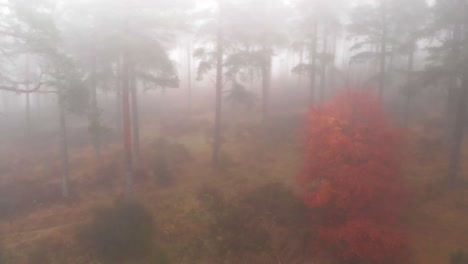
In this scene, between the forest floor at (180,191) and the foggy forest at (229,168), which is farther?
the forest floor at (180,191)

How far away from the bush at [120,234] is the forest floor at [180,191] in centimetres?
63

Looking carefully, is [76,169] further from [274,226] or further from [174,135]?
[274,226]

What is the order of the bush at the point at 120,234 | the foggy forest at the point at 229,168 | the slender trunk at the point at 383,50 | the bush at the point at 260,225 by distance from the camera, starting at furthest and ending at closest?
the slender trunk at the point at 383,50
the bush at the point at 260,225
the bush at the point at 120,234
the foggy forest at the point at 229,168

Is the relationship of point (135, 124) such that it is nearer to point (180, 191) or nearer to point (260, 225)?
point (180, 191)

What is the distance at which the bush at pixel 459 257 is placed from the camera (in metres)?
12.0

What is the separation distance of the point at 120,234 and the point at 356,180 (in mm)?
9772

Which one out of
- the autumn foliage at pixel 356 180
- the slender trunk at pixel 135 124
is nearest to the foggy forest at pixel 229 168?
the autumn foliage at pixel 356 180

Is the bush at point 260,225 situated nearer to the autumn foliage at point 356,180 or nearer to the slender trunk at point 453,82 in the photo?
the autumn foliage at point 356,180

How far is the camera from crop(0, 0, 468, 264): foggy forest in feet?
42.3

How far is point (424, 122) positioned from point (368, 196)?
1610 cm

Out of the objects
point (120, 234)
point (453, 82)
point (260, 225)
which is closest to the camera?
point (120, 234)

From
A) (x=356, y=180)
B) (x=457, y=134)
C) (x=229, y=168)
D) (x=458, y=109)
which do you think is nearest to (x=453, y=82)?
(x=458, y=109)

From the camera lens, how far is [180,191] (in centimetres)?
1800

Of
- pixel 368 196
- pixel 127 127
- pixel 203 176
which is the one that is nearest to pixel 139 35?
pixel 127 127
